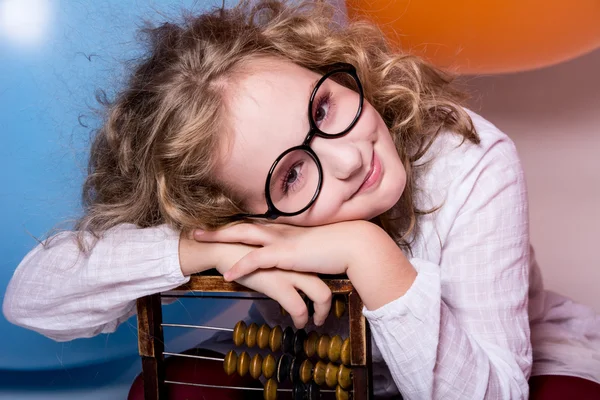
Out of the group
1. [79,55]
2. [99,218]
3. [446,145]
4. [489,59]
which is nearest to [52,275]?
[99,218]

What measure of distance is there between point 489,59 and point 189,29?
0.78m

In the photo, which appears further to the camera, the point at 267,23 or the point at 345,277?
the point at 267,23

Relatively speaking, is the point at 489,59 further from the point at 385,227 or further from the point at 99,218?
the point at 99,218

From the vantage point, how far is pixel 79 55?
4.92ft

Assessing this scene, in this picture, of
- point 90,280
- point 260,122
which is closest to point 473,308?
point 260,122

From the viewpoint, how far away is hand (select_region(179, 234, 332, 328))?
3.91 feet

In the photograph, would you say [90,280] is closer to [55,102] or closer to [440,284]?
[55,102]

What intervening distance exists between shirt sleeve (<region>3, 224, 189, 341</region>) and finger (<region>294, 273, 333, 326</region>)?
212mm

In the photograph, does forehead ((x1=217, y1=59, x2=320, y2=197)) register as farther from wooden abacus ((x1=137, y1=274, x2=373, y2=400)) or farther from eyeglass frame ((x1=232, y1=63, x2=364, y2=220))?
wooden abacus ((x1=137, y1=274, x2=373, y2=400))

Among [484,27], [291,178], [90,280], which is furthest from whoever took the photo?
[484,27]

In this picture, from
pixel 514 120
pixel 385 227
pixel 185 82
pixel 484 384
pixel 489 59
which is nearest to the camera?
pixel 484 384

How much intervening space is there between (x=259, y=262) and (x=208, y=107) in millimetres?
269

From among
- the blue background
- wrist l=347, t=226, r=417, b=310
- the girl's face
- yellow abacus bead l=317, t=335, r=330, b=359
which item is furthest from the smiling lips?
the blue background

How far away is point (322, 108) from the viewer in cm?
127
